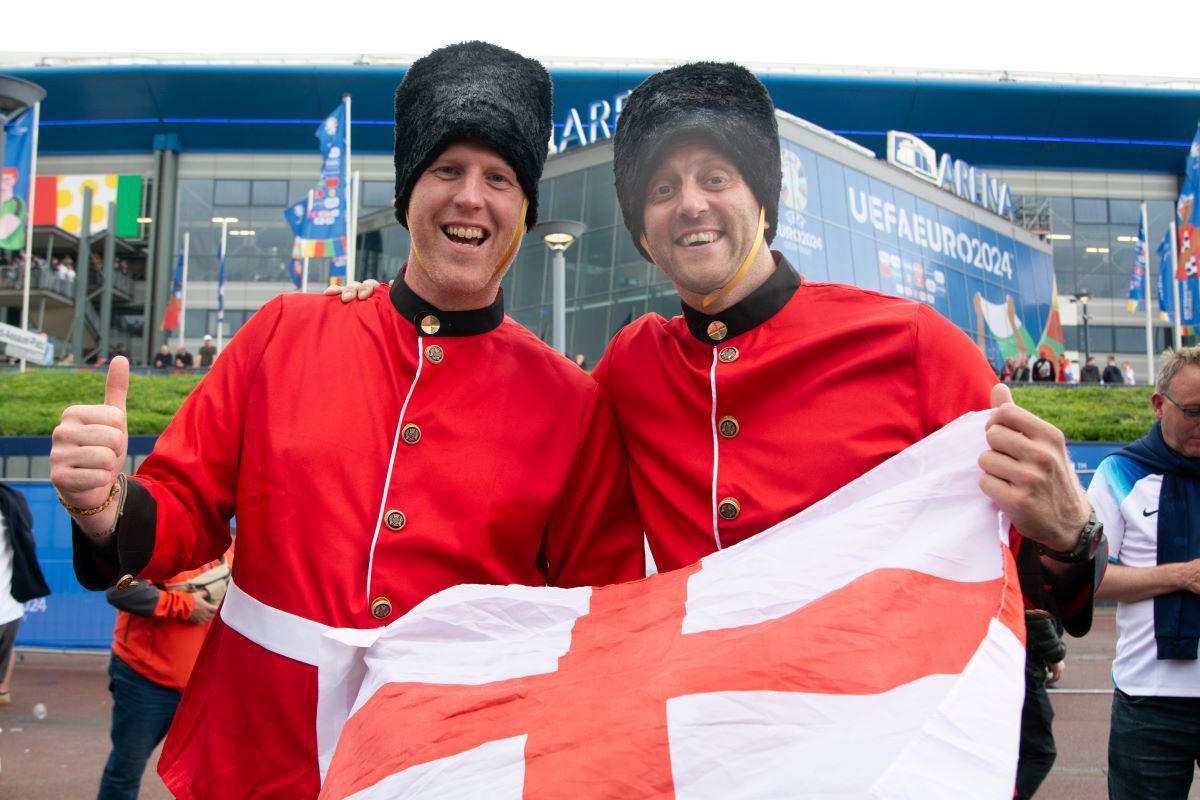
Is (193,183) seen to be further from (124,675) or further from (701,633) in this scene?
(701,633)

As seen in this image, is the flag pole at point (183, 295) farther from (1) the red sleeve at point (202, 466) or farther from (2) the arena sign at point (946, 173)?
(1) the red sleeve at point (202, 466)

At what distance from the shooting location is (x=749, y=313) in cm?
260

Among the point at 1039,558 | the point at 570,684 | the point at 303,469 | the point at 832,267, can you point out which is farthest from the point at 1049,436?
the point at 832,267

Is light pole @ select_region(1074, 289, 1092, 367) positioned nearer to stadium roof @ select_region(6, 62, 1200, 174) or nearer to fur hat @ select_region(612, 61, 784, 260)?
stadium roof @ select_region(6, 62, 1200, 174)

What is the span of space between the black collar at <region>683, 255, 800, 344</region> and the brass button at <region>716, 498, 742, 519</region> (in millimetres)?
433

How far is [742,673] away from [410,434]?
1085mm

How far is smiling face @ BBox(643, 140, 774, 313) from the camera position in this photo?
2535mm

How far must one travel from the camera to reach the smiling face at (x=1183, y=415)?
4.08 metres

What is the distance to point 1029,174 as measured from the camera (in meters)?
42.8

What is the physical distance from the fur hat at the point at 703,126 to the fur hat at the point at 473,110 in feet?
0.82

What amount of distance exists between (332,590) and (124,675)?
335cm

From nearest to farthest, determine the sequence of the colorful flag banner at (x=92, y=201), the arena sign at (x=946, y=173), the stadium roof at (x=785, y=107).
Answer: the arena sign at (x=946, y=173)
the colorful flag banner at (x=92, y=201)
the stadium roof at (x=785, y=107)

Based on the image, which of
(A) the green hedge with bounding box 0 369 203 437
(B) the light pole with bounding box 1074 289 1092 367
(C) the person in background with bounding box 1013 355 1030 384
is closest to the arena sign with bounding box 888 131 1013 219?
(C) the person in background with bounding box 1013 355 1030 384

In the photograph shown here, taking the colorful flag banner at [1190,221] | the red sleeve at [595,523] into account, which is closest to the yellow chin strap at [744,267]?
the red sleeve at [595,523]
